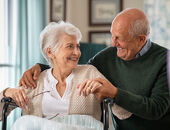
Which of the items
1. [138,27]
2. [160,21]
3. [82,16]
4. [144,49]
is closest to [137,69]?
[144,49]

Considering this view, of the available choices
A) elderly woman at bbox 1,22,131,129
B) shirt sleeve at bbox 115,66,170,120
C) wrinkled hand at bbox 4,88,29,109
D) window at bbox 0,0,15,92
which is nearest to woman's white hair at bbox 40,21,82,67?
elderly woman at bbox 1,22,131,129

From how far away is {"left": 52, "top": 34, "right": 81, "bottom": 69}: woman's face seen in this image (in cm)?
200

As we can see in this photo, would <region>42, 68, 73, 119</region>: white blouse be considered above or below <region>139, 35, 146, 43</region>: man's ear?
below

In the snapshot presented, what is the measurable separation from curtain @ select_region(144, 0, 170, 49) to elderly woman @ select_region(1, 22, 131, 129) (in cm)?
225

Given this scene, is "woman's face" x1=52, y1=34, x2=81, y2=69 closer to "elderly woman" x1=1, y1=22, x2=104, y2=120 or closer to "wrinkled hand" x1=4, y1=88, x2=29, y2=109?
"elderly woman" x1=1, y1=22, x2=104, y2=120

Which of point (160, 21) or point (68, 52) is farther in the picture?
point (160, 21)

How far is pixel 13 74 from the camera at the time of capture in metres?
3.29

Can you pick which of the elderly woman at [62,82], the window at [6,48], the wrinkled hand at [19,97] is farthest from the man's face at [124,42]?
the window at [6,48]

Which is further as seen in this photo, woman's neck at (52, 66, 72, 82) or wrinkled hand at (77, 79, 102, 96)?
woman's neck at (52, 66, 72, 82)

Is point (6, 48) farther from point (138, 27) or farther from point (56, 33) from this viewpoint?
point (138, 27)

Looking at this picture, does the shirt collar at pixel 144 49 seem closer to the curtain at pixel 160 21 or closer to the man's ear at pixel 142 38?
the man's ear at pixel 142 38

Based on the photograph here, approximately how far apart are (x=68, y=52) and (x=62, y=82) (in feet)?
0.68

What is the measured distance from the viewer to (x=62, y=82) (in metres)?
2.05

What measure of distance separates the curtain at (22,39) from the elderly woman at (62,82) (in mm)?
1259
